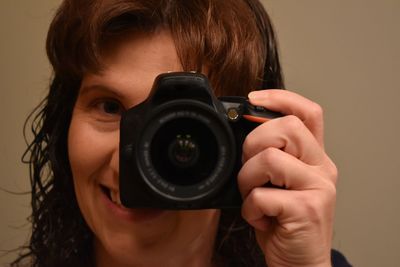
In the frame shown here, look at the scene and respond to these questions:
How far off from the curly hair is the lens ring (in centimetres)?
11

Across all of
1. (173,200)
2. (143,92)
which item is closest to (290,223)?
(173,200)

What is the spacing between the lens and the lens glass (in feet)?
1.61

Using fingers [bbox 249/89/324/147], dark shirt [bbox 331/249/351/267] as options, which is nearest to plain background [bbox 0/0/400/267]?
dark shirt [bbox 331/249/351/267]

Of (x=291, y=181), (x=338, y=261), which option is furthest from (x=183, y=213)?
(x=338, y=261)

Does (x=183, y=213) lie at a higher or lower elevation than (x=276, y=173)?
lower

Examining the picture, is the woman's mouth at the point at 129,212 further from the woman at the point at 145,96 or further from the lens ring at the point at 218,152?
the lens ring at the point at 218,152

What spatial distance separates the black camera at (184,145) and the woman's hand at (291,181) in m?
0.02

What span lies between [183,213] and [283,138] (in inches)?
7.5

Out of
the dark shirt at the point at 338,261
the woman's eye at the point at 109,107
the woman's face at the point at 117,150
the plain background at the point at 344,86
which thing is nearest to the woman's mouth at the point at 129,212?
the woman's face at the point at 117,150

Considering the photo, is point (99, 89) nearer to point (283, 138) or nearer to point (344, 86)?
point (283, 138)

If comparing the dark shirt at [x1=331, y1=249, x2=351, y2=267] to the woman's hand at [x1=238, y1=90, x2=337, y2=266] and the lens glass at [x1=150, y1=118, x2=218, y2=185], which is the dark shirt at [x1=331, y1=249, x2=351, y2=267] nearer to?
the woman's hand at [x1=238, y1=90, x2=337, y2=266]

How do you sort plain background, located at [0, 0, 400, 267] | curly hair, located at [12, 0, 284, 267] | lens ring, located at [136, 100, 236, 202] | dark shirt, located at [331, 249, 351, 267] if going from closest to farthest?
lens ring, located at [136, 100, 236, 202]
curly hair, located at [12, 0, 284, 267]
dark shirt, located at [331, 249, 351, 267]
plain background, located at [0, 0, 400, 267]

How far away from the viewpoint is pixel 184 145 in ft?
1.65

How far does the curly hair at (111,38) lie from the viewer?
573 mm
